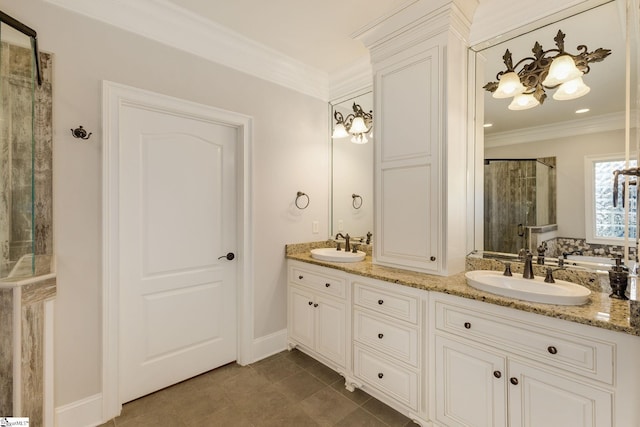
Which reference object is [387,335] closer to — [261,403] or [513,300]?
[513,300]

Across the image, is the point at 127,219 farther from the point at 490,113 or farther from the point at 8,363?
the point at 490,113

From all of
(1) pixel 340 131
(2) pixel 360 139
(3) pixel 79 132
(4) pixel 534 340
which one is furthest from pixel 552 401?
(3) pixel 79 132

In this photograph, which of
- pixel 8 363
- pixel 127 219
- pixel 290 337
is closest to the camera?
pixel 8 363

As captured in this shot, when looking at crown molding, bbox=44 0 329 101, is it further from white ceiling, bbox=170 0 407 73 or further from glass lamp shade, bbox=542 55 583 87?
glass lamp shade, bbox=542 55 583 87

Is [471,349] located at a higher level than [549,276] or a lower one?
lower

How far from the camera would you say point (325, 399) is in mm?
1989

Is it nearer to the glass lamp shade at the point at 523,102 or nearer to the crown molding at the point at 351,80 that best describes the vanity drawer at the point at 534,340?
the glass lamp shade at the point at 523,102

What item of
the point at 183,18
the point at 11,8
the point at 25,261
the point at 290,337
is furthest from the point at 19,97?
the point at 290,337

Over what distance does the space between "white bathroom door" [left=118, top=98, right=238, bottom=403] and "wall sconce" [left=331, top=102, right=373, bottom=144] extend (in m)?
1.07

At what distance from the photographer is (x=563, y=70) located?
159 centimetres

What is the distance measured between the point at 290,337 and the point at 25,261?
1944 millimetres

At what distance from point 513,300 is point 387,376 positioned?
94cm

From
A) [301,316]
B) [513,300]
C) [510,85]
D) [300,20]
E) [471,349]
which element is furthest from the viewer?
[301,316]

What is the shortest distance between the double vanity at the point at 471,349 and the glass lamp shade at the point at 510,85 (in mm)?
1099
